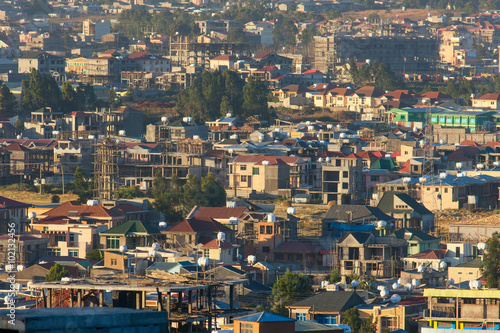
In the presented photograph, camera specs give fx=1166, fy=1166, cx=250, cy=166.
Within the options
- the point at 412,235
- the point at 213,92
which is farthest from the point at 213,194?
the point at 213,92

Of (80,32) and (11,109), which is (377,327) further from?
(80,32)

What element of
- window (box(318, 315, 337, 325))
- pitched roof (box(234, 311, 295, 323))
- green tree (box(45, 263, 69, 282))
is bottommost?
window (box(318, 315, 337, 325))

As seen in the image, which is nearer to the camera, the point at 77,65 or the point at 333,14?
the point at 77,65

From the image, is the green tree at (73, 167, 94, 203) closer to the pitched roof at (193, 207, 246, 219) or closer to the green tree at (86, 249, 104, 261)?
the pitched roof at (193, 207, 246, 219)

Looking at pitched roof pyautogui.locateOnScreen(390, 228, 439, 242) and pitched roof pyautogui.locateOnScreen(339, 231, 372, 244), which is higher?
pitched roof pyautogui.locateOnScreen(339, 231, 372, 244)

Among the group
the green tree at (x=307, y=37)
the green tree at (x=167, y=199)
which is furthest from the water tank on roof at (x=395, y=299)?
the green tree at (x=307, y=37)

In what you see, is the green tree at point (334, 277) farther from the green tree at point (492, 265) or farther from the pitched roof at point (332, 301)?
the green tree at point (492, 265)

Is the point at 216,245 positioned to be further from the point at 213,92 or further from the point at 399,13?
the point at 399,13

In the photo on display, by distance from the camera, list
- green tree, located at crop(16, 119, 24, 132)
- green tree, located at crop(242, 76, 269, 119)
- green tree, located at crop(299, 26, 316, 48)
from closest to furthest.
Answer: green tree, located at crop(16, 119, 24, 132)
green tree, located at crop(242, 76, 269, 119)
green tree, located at crop(299, 26, 316, 48)

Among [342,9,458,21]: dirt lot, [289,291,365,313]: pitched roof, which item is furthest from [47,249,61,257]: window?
[342,9,458,21]: dirt lot
